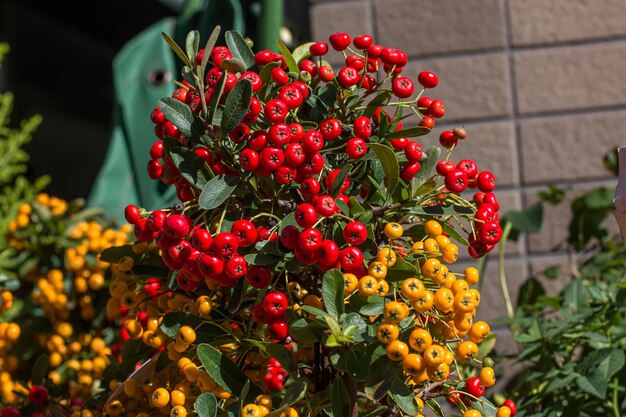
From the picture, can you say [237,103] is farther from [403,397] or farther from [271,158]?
[403,397]

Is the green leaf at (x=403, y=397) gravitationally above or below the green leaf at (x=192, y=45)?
below

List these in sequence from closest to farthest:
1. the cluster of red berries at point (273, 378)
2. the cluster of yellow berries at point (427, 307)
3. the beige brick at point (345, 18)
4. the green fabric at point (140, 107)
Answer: the cluster of yellow berries at point (427, 307)
the cluster of red berries at point (273, 378)
the green fabric at point (140, 107)
the beige brick at point (345, 18)

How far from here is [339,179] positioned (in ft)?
2.62

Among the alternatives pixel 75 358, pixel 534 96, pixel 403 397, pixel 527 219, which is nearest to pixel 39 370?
pixel 75 358

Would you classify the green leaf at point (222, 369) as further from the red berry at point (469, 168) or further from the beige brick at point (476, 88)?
the beige brick at point (476, 88)

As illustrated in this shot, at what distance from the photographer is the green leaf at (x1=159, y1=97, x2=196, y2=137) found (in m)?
0.80

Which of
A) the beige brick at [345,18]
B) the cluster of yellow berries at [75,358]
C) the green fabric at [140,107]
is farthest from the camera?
the beige brick at [345,18]

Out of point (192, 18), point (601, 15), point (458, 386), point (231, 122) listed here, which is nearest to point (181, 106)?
point (231, 122)

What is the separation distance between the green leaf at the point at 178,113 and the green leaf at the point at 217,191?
0.06m

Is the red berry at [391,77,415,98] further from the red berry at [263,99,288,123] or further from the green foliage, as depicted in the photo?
the green foliage

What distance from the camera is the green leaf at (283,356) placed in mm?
792

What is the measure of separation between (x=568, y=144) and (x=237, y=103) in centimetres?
133

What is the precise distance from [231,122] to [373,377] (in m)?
0.28

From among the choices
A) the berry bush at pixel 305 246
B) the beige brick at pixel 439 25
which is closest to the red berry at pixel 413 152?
the berry bush at pixel 305 246
